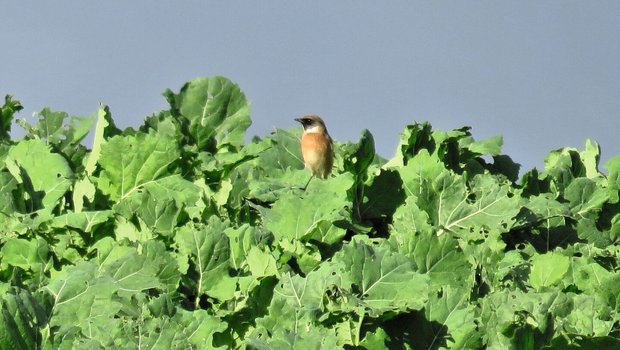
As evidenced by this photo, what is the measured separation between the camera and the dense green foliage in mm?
5203

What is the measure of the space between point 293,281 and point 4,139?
2756mm

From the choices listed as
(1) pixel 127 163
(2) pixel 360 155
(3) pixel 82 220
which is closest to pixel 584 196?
(2) pixel 360 155

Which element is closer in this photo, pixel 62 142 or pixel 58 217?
pixel 58 217

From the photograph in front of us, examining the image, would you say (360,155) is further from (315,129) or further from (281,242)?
(315,129)

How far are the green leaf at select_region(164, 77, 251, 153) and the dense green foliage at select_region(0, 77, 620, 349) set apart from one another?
0.04ft

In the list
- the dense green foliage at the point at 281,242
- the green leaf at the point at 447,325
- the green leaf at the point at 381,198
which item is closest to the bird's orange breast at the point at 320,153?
the dense green foliage at the point at 281,242

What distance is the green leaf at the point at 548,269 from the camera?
607 centimetres

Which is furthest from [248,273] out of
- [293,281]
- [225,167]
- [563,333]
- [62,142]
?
[62,142]

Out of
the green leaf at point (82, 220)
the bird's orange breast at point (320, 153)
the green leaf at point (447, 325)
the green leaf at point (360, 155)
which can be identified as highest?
the green leaf at point (360, 155)

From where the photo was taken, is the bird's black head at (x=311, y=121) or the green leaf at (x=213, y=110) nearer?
the green leaf at (x=213, y=110)

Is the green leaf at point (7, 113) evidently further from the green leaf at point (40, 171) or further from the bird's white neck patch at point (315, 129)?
the bird's white neck patch at point (315, 129)

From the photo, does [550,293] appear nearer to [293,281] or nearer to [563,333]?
[563,333]

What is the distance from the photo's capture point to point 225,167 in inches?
263

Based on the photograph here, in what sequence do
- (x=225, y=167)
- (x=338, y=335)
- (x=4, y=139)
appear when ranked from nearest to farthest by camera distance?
1. (x=338, y=335)
2. (x=225, y=167)
3. (x=4, y=139)
